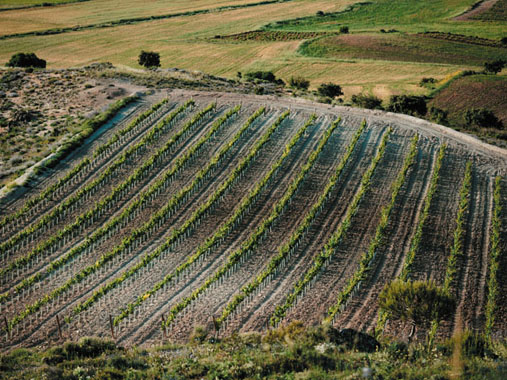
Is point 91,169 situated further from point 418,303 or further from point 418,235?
point 418,303

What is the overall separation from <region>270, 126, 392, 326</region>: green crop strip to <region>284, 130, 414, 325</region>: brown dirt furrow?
299mm

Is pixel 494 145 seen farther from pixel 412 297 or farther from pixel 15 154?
pixel 15 154

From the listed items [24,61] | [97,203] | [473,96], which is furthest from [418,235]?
[24,61]

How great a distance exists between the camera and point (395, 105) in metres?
58.8

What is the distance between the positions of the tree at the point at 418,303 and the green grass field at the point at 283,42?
48.6m

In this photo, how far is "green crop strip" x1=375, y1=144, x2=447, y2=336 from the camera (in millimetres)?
28609

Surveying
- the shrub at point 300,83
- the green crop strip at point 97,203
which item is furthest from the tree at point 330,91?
the green crop strip at point 97,203

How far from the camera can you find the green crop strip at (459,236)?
31.4 meters

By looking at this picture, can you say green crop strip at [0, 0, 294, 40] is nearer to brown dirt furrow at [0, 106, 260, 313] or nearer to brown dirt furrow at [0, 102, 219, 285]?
brown dirt furrow at [0, 102, 219, 285]

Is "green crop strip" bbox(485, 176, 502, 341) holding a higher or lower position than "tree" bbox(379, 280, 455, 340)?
lower

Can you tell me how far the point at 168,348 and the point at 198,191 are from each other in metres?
18.0

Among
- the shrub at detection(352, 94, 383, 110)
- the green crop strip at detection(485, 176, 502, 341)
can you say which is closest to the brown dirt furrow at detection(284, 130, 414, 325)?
the green crop strip at detection(485, 176, 502, 341)

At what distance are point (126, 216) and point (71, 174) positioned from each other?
783 centimetres

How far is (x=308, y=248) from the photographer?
35.2 m
